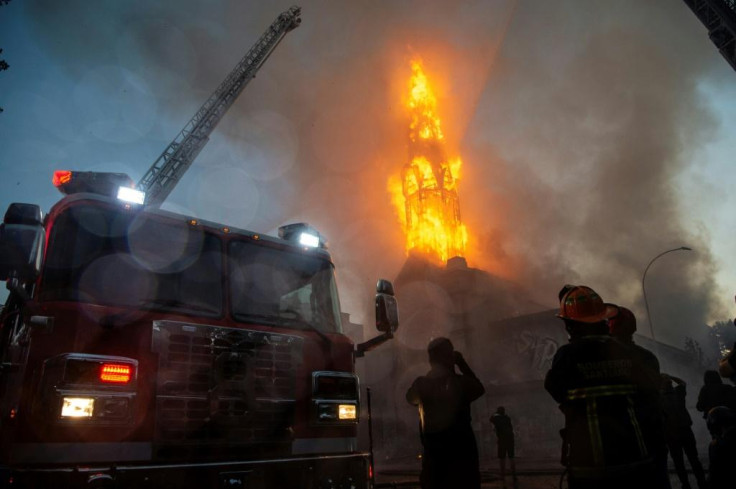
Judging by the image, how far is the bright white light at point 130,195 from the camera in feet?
15.9

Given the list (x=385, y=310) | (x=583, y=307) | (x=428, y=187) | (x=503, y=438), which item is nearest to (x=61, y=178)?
(x=385, y=310)

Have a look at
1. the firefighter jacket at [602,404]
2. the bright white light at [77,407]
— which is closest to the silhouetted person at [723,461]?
the firefighter jacket at [602,404]

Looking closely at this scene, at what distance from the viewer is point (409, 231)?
58.8m

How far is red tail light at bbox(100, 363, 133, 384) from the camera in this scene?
3.83 m

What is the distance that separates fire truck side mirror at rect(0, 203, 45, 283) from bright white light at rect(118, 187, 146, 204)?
907 millimetres

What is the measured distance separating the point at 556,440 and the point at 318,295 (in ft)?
89.5

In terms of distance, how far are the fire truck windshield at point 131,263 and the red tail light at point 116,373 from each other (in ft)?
2.01

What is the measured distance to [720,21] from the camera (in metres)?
22.6

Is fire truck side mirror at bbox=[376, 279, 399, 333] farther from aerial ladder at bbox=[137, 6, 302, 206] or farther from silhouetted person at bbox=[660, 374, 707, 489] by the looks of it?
aerial ladder at bbox=[137, 6, 302, 206]

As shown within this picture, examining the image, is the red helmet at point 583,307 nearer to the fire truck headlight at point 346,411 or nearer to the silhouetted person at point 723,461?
the silhouetted person at point 723,461

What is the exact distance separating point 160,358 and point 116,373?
0.36 m

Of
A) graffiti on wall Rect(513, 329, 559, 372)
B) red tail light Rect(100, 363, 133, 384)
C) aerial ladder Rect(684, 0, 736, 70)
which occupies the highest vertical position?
aerial ladder Rect(684, 0, 736, 70)

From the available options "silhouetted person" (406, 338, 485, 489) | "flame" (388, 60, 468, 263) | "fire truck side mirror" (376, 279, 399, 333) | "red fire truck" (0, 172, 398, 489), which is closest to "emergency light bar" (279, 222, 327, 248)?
"red fire truck" (0, 172, 398, 489)

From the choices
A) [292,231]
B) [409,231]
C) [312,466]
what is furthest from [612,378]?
[409,231]
